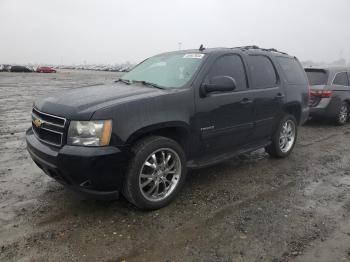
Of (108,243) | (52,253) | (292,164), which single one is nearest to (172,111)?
(108,243)

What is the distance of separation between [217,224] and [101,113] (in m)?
1.69

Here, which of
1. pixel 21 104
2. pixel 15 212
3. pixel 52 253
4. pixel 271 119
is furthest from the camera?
pixel 21 104

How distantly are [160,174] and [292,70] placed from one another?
3672mm

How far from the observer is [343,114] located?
977cm

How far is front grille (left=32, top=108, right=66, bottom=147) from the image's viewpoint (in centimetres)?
366

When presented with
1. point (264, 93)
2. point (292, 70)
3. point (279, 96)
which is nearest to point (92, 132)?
point (264, 93)

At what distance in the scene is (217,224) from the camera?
3709 mm

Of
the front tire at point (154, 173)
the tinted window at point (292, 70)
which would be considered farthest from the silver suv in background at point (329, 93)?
the front tire at point (154, 173)

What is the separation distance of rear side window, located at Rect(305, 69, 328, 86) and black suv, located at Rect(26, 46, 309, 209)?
4182 millimetres

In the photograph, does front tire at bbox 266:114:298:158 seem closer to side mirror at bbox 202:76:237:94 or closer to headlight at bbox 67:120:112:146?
side mirror at bbox 202:76:237:94

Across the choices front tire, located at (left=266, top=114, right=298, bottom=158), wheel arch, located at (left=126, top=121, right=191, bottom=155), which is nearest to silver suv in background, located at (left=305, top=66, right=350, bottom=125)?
front tire, located at (left=266, top=114, right=298, bottom=158)

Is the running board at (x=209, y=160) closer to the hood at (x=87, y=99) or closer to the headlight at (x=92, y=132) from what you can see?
the hood at (x=87, y=99)

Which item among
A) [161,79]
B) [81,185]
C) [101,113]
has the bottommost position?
[81,185]

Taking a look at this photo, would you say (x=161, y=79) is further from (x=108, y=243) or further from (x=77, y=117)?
(x=108, y=243)
